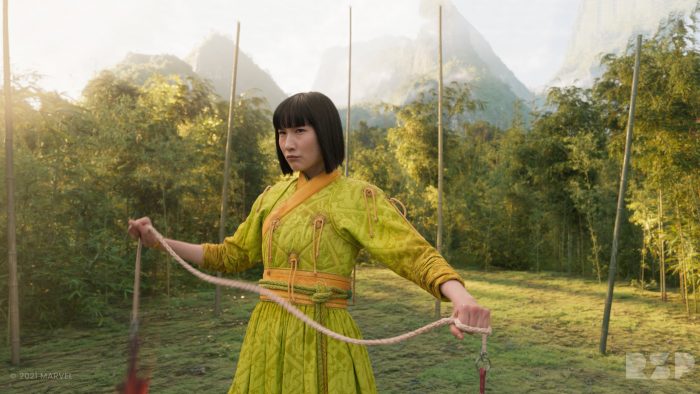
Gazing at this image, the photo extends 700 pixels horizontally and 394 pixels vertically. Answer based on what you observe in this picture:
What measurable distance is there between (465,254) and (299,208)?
48.2 feet

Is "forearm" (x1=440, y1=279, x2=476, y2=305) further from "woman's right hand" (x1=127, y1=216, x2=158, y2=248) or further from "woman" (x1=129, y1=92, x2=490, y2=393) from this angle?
"woman's right hand" (x1=127, y1=216, x2=158, y2=248)

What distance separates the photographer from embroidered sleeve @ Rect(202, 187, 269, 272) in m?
1.59

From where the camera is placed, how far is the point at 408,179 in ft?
49.6

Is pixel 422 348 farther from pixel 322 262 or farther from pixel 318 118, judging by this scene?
pixel 318 118

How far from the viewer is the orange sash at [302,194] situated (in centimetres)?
142

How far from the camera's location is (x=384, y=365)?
196 inches

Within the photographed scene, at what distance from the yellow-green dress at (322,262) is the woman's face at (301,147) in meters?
0.07

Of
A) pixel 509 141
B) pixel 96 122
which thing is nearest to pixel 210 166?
pixel 96 122

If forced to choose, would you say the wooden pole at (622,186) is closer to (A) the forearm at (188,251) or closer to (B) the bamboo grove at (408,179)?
(B) the bamboo grove at (408,179)

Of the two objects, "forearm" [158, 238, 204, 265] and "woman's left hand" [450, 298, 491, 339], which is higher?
"forearm" [158, 238, 204, 265]

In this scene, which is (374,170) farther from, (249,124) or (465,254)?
(249,124)

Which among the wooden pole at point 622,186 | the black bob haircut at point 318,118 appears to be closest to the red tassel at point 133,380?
→ the black bob haircut at point 318,118

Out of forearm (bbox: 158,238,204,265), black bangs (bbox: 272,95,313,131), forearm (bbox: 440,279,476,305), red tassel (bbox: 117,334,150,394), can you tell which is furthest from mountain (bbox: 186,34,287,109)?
forearm (bbox: 440,279,476,305)

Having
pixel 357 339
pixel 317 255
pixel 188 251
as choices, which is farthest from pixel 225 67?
pixel 357 339
